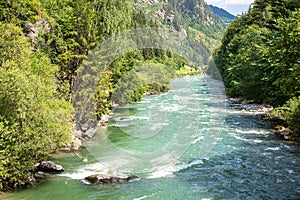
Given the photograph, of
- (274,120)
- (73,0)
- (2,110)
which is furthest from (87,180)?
(274,120)

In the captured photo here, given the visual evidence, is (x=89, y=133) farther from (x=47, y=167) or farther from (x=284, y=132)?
(x=284, y=132)

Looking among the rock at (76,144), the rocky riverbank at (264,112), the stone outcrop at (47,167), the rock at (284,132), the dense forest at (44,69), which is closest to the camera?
the dense forest at (44,69)

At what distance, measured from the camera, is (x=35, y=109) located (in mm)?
16359

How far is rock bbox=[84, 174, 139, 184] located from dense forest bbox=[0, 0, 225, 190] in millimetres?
2550

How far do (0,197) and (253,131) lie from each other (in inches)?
825

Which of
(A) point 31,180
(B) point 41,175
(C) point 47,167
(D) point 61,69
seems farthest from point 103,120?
(A) point 31,180

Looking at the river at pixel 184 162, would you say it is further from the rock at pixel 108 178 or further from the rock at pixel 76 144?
the rock at pixel 76 144

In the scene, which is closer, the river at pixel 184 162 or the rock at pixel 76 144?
the river at pixel 184 162

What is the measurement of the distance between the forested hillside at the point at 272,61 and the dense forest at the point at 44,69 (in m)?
11.6

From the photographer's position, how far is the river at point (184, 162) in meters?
16.1

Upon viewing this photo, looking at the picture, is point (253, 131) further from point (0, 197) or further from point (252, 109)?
point (0, 197)

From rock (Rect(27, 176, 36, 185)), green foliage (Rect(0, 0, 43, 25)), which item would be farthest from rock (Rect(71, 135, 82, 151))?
green foliage (Rect(0, 0, 43, 25))

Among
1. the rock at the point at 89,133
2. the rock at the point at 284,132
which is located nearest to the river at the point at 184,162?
the rock at the point at 89,133

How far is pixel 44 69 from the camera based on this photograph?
21984 mm
